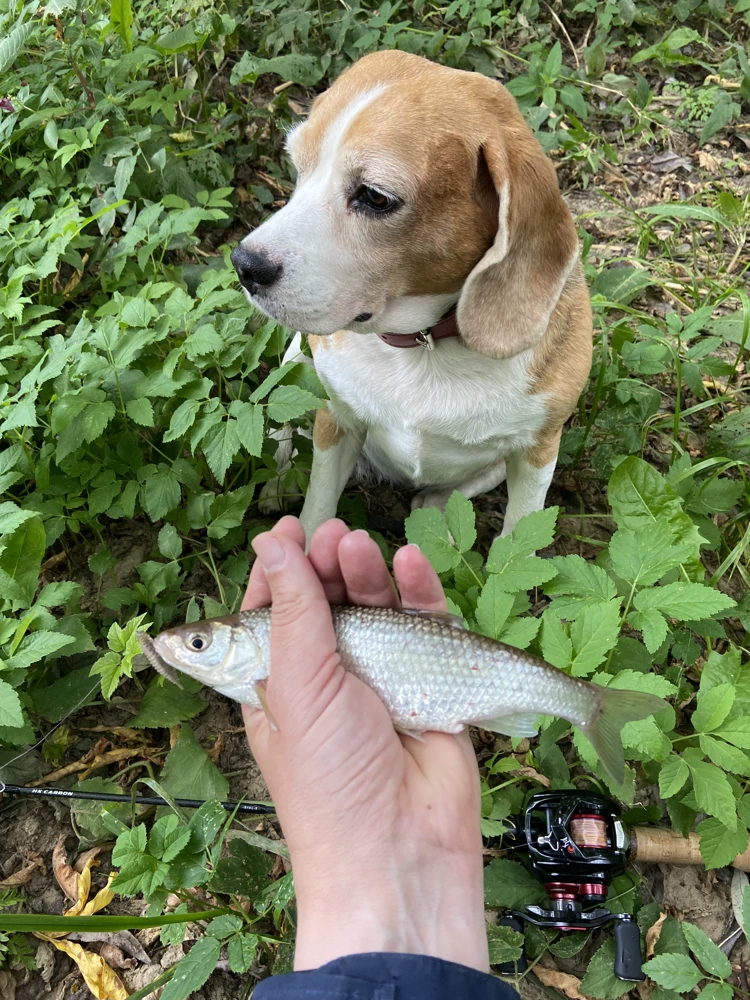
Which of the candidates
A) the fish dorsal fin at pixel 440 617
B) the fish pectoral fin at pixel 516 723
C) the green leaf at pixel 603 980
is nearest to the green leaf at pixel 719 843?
the green leaf at pixel 603 980

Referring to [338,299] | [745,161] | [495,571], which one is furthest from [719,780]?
[745,161]

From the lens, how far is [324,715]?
5.02ft

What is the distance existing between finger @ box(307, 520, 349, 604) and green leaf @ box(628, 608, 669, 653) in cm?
87

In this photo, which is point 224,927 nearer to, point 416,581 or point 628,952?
point 416,581

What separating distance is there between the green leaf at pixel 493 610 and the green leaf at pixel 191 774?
1164mm

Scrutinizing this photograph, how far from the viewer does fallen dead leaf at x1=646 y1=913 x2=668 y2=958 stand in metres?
2.25

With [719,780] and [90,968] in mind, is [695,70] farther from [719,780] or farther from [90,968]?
[90,968]

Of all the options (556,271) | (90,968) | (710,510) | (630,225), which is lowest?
(90,968)

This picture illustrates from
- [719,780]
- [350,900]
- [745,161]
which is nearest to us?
[350,900]

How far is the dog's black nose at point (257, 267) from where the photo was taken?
A: 197cm

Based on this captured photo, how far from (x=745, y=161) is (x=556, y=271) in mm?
3699

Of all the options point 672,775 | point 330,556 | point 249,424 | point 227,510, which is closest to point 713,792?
point 672,775

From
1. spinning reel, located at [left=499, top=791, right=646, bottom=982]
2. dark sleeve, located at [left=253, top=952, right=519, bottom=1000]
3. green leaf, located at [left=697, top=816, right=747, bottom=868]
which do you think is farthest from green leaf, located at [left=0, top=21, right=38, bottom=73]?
green leaf, located at [left=697, top=816, right=747, bottom=868]

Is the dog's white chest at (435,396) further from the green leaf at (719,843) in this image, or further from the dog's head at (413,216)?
the green leaf at (719,843)
